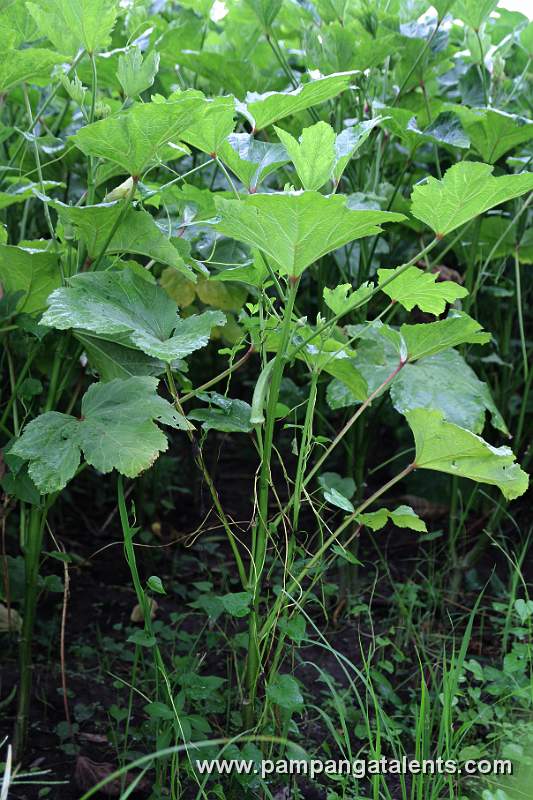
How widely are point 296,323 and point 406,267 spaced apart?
0.19m

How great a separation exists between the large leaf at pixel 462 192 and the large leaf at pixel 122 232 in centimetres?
32

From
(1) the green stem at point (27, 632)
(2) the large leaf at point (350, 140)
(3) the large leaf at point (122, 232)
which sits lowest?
(1) the green stem at point (27, 632)

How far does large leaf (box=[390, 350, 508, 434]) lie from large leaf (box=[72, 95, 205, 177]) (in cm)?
58

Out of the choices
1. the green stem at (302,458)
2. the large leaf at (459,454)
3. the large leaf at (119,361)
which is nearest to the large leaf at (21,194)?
the large leaf at (119,361)

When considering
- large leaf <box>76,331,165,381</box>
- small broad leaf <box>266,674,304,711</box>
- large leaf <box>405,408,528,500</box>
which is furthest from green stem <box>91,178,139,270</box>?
small broad leaf <box>266,674,304,711</box>

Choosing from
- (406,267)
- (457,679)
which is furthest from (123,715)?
(406,267)

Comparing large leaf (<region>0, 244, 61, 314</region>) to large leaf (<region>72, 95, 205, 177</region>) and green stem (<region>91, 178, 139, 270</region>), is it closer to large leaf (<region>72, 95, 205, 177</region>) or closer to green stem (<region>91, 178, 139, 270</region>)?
green stem (<region>91, 178, 139, 270</region>)

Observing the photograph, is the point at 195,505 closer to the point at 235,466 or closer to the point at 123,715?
the point at 235,466

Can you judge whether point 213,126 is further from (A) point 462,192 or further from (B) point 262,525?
(B) point 262,525

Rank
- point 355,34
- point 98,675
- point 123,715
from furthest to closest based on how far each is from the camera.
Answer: point 355,34
point 98,675
point 123,715

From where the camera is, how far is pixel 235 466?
2.44 meters

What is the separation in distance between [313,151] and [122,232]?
0.96 feet

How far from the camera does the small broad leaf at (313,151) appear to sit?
96 cm

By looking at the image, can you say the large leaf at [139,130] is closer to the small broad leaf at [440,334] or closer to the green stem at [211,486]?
→ the green stem at [211,486]
